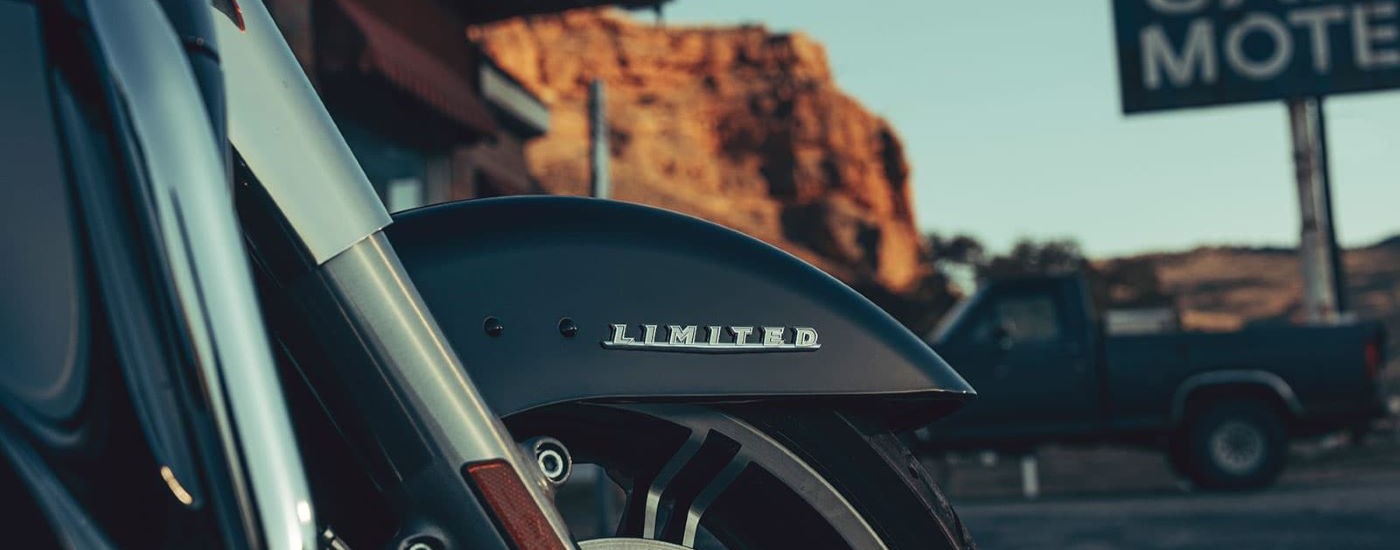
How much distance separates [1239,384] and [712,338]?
39.9ft

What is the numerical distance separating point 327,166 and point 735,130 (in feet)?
246

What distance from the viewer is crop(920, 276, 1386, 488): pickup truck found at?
12.7 metres

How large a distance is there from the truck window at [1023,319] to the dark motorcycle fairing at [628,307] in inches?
456

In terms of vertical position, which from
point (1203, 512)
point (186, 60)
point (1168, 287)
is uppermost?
point (186, 60)

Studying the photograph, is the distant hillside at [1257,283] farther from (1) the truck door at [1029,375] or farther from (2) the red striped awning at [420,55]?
(1) the truck door at [1029,375]

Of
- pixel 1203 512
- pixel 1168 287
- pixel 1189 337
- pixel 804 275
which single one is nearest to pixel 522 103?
pixel 1189 337

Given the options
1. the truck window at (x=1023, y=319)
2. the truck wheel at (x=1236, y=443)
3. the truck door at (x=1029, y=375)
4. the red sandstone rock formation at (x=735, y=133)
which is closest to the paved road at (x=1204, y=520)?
the truck wheel at (x=1236, y=443)

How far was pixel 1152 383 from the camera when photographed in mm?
12938

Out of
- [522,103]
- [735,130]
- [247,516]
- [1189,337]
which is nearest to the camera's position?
[247,516]

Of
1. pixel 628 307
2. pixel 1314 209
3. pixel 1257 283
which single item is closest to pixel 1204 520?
pixel 628 307

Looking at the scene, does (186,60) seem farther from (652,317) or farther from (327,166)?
(652,317)

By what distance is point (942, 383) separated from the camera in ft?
6.06

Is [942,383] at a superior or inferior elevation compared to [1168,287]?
superior

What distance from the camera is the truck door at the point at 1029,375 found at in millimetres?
13070
